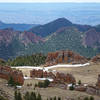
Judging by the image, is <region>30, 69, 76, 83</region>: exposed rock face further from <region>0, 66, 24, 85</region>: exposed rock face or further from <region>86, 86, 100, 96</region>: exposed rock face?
<region>86, 86, 100, 96</region>: exposed rock face

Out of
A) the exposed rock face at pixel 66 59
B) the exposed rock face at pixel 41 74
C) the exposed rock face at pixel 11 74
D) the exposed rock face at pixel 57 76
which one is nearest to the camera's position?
the exposed rock face at pixel 11 74

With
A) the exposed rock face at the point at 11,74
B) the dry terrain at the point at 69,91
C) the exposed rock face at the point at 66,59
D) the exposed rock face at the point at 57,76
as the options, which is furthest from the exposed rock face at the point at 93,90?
the exposed rock face at the point at 66,59

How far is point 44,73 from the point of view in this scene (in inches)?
2210

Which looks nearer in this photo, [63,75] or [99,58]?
[63,75]

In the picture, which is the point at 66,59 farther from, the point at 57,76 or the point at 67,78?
the point at 67,78

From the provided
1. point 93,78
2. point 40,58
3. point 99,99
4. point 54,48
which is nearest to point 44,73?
point 93,78

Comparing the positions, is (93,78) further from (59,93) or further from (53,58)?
(53,58)

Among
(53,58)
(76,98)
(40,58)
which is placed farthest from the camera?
(40,58)

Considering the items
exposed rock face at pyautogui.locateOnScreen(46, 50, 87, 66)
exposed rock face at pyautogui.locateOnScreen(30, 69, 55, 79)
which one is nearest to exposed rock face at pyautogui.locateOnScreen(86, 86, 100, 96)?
exposed rock face at pyautogui.locateOnScreen(30, 69, 55, 79)

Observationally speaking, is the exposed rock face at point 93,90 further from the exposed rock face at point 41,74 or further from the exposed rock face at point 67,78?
the exposed rock face at point 41,74

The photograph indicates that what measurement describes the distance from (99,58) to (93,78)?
23678 mm

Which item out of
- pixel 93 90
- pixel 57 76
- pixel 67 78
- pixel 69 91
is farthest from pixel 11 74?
pixel 93 90

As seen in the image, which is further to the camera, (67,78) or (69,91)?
(67,78)

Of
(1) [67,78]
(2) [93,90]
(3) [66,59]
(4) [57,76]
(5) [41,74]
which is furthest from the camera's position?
(3) [66,59]
